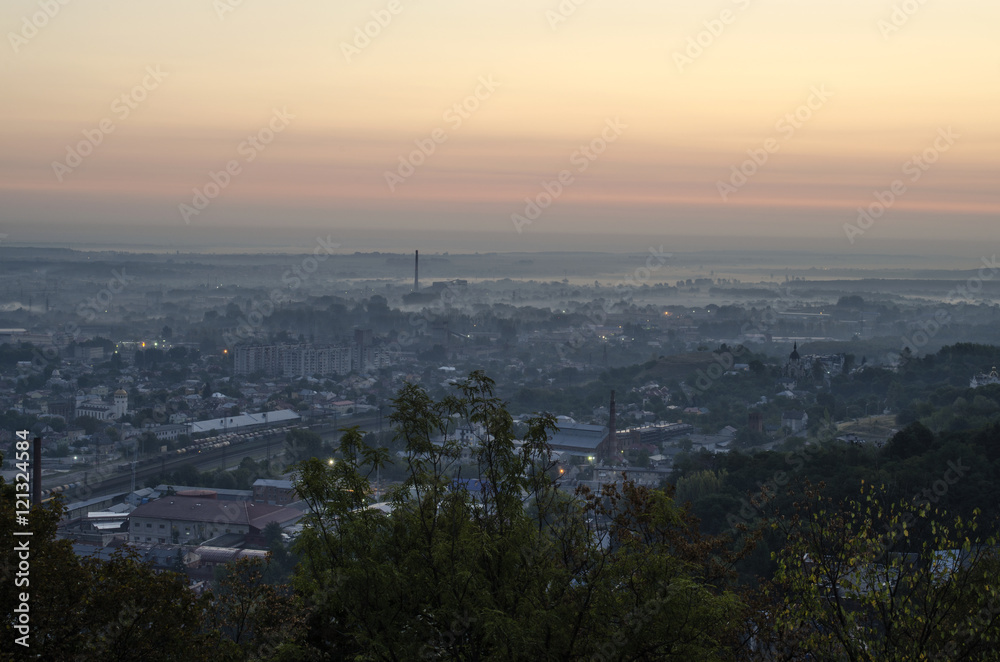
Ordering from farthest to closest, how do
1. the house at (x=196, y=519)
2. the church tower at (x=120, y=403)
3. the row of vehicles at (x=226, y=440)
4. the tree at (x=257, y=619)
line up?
the church tower at (x=120, y=403) → the row of vehicles at (x=226, y=440) → the house at (x=196, y=519) → the tree at (x=257, y=619)

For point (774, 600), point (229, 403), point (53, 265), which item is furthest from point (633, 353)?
point (774, 600)

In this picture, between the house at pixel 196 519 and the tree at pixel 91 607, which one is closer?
the tree at pixel 91 607

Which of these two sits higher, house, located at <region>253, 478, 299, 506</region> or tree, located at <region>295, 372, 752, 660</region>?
tree, located at <region>295, 372, 752, 660</region>

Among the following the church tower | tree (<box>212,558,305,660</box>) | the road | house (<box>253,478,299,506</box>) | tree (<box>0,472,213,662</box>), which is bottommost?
the road

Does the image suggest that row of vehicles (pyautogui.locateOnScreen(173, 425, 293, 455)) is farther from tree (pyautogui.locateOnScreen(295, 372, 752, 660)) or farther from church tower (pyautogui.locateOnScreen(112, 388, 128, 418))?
tree (pyautogui.locateOnScreen(295, 372, 752, 660))

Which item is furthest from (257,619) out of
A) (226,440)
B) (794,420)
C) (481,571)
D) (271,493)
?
(794,420)

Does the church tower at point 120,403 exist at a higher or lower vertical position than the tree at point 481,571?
lower

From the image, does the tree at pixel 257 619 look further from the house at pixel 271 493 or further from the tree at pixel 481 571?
the house at pixel 271 493

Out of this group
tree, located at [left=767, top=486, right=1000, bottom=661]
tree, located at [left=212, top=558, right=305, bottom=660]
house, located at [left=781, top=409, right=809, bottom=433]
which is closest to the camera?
tree, located at [left=767, top=486, right=1000, bottom=661]

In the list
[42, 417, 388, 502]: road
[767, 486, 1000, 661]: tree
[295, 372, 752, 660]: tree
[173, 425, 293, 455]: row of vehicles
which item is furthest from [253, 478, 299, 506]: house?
[767, 486, 1000, 661]: tree

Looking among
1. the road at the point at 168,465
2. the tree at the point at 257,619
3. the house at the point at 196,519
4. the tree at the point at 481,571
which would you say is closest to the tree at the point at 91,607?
the tree at the point at 257,619

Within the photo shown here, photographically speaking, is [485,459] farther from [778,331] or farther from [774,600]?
[778,331]

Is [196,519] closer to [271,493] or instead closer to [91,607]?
[271,493]

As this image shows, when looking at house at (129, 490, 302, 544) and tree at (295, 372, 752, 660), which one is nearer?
tree at (295, 372, 752, 660)
